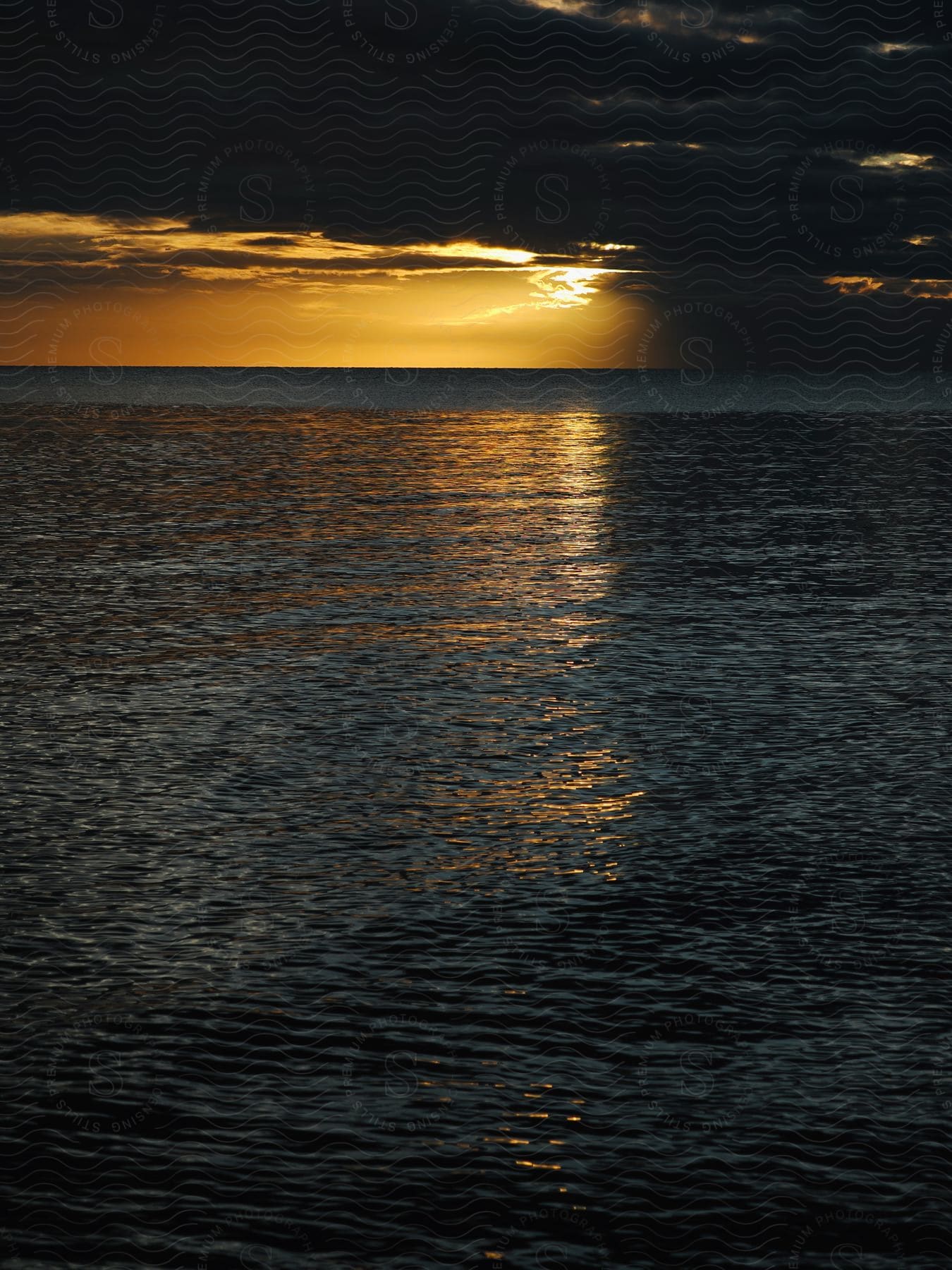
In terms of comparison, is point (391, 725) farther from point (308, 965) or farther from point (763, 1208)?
point (763, 1208)

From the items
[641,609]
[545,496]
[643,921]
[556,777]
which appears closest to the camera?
[643,921]

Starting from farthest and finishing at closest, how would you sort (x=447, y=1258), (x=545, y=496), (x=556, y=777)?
(x=545, y=496), (x=556, y=777), (x=447, y=1258)

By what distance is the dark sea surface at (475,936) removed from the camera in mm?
17984

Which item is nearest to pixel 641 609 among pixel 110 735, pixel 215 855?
pixel 110 735

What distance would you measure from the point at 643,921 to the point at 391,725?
15625mm

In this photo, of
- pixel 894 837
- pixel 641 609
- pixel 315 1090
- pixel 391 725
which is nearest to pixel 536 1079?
pixel 315 1090

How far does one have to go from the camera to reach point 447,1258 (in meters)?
16.9

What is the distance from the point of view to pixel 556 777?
117 feet

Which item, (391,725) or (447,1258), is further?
(391,725)

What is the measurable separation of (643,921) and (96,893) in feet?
34.6

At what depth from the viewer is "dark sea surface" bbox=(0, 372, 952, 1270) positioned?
59.0 feet

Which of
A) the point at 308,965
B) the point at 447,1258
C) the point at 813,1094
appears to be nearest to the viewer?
the point at 447,1258

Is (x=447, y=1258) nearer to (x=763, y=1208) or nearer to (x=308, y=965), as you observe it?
(x=763, y=1208)

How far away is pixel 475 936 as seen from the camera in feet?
84.8
